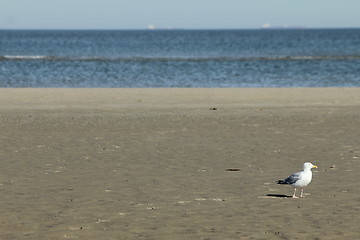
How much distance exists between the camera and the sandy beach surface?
33.3ft

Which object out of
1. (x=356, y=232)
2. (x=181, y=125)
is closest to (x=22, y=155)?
(x=181, y=125)

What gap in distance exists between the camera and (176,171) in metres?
14.4

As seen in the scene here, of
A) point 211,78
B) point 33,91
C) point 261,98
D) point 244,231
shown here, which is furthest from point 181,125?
point 211,78

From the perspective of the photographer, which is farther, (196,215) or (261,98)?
(261,98)

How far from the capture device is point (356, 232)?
9.69m

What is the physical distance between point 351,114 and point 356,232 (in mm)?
15721

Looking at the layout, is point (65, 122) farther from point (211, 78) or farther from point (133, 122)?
point (211, 78)

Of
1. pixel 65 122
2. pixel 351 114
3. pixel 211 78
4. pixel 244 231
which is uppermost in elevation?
pixel 211 78

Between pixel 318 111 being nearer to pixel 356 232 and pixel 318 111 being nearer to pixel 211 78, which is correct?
pixel 356 232

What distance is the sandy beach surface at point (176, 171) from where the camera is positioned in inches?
400

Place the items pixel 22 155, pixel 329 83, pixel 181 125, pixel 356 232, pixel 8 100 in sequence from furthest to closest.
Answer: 1. pixel 329 83
2. pixel 8 100
3. pixel 181 125
4. pixel 22 155
5. pixel 356 232

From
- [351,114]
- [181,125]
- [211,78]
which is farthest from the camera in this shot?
[211,78]

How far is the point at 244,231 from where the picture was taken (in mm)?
9773

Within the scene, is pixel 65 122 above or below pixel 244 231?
above
